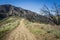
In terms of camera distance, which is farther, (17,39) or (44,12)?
(44,12)

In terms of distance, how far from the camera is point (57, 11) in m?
25.2

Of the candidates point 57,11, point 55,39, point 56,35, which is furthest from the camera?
point 57,11

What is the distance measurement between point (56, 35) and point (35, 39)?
7.30ft

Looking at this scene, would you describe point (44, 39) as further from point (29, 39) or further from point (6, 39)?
point (6, 39)

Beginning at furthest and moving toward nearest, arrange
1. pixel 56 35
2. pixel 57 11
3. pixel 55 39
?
pixel 57 11
pixel 56 35
pixel 55 39

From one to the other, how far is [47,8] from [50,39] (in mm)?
14679

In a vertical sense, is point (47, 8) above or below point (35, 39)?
above

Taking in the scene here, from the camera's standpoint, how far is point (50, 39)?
11734mm

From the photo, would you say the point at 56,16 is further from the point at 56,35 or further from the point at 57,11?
the point at 56,35

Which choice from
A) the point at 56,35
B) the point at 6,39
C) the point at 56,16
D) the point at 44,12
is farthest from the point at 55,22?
the point at 6,39

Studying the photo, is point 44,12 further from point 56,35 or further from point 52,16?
point 56,35

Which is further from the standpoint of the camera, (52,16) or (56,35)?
(52,16)

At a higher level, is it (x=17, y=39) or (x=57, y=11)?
(x=57, y=11)

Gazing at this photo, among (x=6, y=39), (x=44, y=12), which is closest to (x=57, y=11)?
(x=44, y=12)
